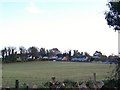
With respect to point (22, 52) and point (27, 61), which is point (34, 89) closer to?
point (22, 52)

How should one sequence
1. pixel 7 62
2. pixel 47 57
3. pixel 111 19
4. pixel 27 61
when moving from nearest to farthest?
pixel 111 19
pixel 7 62
pixel 27 61
pixel 47 57

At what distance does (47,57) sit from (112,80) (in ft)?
220

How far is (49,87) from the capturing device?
11336mm

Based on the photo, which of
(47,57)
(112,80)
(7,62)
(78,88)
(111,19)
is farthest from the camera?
(47,57)

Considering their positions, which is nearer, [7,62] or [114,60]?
[114,60]

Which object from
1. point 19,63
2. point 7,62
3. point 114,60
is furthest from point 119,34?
point 19,63

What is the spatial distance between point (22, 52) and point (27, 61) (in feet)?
24.4

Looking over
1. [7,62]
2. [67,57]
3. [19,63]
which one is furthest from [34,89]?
[67,57]

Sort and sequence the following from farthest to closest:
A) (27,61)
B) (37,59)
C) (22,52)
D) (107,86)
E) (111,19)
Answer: (37,59)
(27,61)
(22,52)
(111,19)
(107,86)

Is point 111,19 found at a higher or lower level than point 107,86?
higher

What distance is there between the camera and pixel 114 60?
13461 millimetres

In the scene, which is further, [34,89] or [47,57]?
[47,57]

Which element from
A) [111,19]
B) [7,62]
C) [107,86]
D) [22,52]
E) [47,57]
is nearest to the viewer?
[107,86]

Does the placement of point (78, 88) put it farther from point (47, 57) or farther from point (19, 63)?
point (47, 57)
